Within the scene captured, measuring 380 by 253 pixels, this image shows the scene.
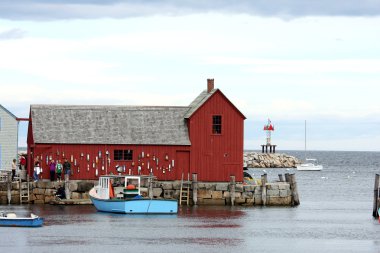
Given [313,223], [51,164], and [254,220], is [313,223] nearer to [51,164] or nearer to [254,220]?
[254,220]

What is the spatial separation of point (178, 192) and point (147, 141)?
382 cm

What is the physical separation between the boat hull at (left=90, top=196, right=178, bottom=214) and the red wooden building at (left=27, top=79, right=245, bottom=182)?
4.53 m

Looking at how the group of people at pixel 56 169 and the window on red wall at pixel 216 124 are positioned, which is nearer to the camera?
the group of people at pixel 56 169

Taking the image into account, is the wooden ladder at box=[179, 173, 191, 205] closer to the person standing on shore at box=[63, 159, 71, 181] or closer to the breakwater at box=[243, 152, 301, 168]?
the person standing on shore at box=[63, 159, 71, 181]

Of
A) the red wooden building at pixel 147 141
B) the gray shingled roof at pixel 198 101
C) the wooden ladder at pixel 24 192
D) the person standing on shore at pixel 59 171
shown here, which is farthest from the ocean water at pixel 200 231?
the gray shingled roof at pixel 198 101

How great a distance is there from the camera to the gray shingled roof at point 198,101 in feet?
226

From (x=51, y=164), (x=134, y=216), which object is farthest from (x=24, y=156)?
(x=134, y=216)

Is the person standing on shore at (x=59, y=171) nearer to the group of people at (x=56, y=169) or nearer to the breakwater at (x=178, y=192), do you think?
the group of people at (x=56, y=169)

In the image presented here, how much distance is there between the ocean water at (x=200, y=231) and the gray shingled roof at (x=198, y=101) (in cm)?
635

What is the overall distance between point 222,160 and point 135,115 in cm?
637

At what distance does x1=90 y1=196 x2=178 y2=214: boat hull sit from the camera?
6334cm

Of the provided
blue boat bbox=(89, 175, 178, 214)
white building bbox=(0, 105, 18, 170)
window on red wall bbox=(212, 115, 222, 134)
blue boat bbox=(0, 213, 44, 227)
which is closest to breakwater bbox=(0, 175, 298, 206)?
blue boat bbox=(89, 175, 178, 214)

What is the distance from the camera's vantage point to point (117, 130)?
6919cm

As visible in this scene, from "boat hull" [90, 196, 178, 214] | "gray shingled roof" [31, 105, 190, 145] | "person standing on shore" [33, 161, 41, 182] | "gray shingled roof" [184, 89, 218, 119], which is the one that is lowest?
"boat hull" [90, 196, 178, 214]
